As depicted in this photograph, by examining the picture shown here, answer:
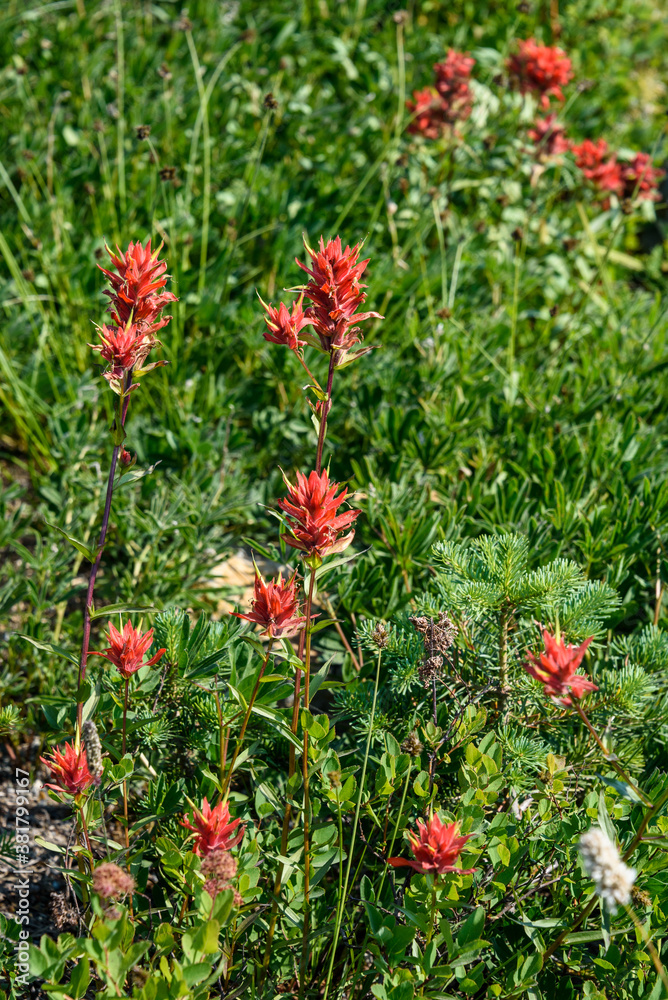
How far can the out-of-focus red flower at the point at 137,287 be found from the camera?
1.45 m

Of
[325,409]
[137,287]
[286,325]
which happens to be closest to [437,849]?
[325,409]

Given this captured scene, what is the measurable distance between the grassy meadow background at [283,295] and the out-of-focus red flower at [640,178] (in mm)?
162

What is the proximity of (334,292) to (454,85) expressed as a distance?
2528 mm

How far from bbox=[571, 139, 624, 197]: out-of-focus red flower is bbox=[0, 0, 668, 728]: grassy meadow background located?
4.6 inches

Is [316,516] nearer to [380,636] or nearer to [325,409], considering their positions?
[325,409]

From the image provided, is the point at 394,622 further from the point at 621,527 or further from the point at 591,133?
the point at 591,133

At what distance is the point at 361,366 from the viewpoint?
3.05 metres

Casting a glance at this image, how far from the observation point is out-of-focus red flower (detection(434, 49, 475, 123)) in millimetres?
3436

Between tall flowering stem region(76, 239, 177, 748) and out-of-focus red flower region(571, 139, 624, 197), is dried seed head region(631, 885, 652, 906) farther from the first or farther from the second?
out-of-focus red flower region(571, 139, 624, 197)

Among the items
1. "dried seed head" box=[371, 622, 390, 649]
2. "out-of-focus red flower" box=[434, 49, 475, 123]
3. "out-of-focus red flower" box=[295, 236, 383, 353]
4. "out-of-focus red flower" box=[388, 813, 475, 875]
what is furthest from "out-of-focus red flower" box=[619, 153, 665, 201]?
"out-of-focus red flower" box=[388, 813, 475, 875]

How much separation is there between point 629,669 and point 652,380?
1.62 meters

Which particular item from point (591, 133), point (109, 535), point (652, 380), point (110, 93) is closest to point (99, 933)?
point (109, 535)

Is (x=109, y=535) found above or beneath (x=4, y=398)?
beneath

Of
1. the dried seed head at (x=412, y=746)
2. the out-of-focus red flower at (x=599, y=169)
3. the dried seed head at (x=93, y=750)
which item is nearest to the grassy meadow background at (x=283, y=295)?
the out-of-focus red flower at (x=599, y=169)
